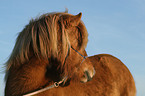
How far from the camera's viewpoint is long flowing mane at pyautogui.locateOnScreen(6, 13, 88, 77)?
280 cm

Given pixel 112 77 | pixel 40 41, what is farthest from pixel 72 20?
pixel 112 77

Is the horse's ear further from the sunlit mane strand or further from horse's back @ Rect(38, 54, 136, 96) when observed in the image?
horse's back @ Rect(38, 54, 136, 96)

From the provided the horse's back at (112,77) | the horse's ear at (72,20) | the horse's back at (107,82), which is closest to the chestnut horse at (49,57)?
the horse's ear at (72,20)

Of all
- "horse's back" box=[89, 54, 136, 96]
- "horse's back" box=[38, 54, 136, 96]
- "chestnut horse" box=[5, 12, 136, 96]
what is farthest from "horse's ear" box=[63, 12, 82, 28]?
"horse's back" box=[89, 54, 136, 96]

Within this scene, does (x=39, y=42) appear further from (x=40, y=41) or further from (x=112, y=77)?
(x=112, y=77)

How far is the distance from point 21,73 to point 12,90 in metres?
0.28

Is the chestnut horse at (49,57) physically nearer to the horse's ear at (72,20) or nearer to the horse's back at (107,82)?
the horse's ear at (72,20)

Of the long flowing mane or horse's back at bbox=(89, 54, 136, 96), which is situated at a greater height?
the long flowing mane

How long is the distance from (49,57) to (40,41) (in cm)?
26

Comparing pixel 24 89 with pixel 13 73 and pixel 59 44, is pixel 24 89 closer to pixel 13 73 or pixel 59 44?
pixel 13 73

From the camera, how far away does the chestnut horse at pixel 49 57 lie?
110 inches

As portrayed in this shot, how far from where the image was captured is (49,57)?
2.85 metres

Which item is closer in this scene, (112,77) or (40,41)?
(40,41)

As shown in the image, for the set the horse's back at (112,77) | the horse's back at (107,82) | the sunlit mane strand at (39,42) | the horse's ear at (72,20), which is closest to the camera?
the sunlit mane strand at (39,42)
